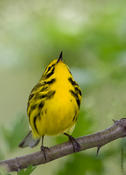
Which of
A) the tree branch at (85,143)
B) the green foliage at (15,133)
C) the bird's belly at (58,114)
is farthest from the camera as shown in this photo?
the bird's belly at (58,114)

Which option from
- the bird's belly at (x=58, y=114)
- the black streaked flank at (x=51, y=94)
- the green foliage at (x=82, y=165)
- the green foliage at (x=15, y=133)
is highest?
the green foliage at (x=15, y=133)

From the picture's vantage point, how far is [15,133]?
41.6 inches

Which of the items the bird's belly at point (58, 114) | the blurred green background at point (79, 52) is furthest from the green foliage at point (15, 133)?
the bird's belly at point (58, 114)

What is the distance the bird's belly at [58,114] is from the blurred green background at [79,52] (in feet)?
0.59

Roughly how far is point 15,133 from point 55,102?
102 centimetres

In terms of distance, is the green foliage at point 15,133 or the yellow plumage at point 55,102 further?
the yellow plumage at point 55,102

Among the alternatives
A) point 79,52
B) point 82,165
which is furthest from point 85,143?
point 79,52

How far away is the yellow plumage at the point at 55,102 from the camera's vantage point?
208 centimetres

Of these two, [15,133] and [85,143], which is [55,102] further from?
[15,133]

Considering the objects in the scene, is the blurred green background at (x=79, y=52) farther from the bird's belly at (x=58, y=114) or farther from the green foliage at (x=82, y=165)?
the bird's belly at (x=58, y=114)

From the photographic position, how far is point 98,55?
5.91ft

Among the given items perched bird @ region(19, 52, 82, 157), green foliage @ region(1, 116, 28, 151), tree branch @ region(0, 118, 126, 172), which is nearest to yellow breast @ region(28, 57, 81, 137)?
perched bird @ region(19, 52, 82, 157)

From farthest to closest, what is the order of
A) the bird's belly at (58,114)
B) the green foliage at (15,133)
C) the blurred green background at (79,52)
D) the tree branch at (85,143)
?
the bird's belly at (58,114) < the tree branch at (85,143) < the blurred green background at (79,52) < the green foliage at (15,133)

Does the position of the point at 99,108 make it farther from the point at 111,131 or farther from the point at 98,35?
the point at 98,35
